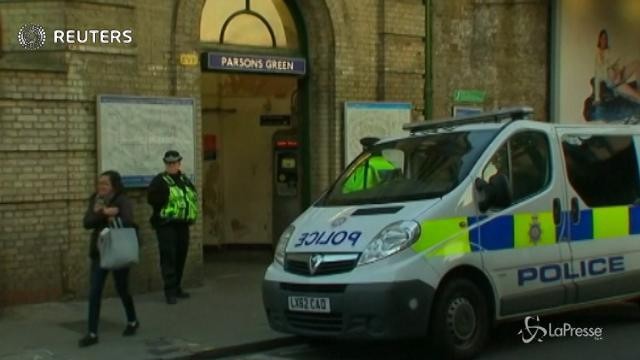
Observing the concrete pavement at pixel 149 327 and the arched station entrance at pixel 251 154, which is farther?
the arched station entrance at pixel 251 154

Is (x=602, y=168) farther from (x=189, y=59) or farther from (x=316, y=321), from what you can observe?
(x=189, y=59)

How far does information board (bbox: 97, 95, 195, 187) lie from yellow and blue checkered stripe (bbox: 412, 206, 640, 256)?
15.1 ft

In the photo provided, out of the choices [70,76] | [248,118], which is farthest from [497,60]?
[70,76]

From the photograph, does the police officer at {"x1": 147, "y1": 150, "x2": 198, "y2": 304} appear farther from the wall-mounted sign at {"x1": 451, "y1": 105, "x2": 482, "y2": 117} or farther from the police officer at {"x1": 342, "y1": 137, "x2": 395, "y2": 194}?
the wall-mounted sign at {"x1": 451, "y1": 105, "x2": 482, "y2": 117}

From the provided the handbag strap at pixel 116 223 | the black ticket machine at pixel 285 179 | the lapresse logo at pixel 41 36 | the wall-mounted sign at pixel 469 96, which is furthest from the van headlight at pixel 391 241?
the wall-mounted sign at pixel 469 96

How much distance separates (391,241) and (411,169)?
1135 millimetres

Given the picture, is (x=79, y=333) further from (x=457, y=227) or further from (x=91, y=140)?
(x=457, y=227)

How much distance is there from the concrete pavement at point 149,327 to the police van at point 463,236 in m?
1.12

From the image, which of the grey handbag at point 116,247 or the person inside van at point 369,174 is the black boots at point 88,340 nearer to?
the grey handbag at point 116,247

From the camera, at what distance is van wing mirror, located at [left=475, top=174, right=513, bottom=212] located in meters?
7.73

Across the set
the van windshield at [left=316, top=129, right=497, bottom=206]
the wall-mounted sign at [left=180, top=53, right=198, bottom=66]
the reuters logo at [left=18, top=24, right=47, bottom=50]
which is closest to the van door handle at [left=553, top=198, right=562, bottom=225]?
the van windshield at [left=316, top=129, right=497, bottom=206]

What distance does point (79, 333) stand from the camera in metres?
9.06

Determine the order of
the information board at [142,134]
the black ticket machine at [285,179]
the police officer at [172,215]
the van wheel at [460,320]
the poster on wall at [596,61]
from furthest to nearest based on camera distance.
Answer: the poster on wall at [596,61] < the black ticket machine at [285,179] < the information board at [142,134] < the police officer at [172,215] < the van wheel at [460,320]

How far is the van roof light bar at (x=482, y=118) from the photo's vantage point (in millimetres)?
8383
